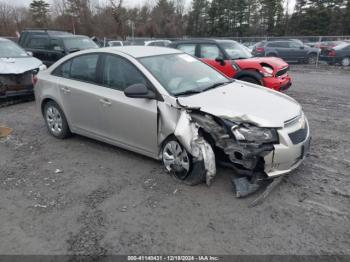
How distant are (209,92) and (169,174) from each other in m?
1.27

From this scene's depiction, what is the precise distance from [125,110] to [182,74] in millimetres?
1004

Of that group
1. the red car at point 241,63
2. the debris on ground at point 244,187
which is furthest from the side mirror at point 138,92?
the red car at point 241,63

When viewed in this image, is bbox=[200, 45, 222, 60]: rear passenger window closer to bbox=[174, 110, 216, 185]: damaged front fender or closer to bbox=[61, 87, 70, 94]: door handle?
bbox=[61, 87, 70, 94]: door handle

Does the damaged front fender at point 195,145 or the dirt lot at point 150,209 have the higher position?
the damaged front fender at point 195,145

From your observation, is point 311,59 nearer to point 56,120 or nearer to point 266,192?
point 56,120

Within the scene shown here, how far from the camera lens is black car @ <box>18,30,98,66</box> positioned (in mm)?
11005

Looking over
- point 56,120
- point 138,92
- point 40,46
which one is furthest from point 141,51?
point 40,46

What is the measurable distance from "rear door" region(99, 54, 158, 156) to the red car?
4270 mm

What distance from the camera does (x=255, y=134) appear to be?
351 centimetres

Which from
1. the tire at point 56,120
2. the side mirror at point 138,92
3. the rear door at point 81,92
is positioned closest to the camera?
the side mirror at point 138,92

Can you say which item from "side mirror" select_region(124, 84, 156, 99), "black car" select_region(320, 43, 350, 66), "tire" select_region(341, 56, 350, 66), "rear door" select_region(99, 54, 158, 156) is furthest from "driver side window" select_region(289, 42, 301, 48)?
"side mirror" select_region(124, 84, 156, 99)

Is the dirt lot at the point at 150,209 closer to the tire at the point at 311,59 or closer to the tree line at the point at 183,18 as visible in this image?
the tire at the point at 311,59

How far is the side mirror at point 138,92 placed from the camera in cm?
400

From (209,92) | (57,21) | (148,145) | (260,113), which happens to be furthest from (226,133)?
(57,21)
